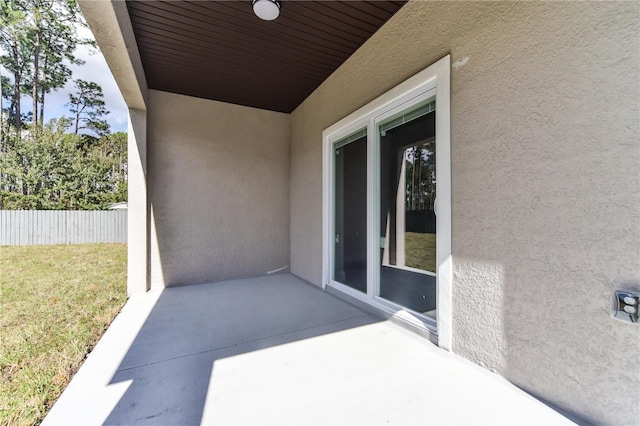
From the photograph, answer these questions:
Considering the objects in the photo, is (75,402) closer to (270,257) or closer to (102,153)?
(270,257)

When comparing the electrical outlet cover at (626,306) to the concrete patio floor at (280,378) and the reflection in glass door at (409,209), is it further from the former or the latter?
the reflection in glass door at (409,209)

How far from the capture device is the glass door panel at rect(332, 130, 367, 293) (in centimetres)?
395

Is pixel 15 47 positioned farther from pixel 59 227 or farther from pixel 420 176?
pixel 420 176

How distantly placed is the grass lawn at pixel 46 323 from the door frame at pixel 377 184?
9.95ft

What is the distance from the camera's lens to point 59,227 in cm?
1129

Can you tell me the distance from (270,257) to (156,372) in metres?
3.65

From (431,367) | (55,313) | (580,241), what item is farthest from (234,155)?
(580,241)

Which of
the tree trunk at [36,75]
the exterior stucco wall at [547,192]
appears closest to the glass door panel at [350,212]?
the exterior stucco wall at [547,192]

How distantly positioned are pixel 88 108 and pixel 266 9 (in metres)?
22.0

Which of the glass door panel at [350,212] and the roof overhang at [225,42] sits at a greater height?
the roof overhang at [225,42]

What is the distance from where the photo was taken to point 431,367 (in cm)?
230

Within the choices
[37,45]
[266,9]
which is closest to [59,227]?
[37,45]

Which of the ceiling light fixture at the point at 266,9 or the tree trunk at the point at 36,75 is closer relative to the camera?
the ceiling light fixture at the point at 266,9

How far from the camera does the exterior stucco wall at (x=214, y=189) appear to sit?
5035 millimetres
